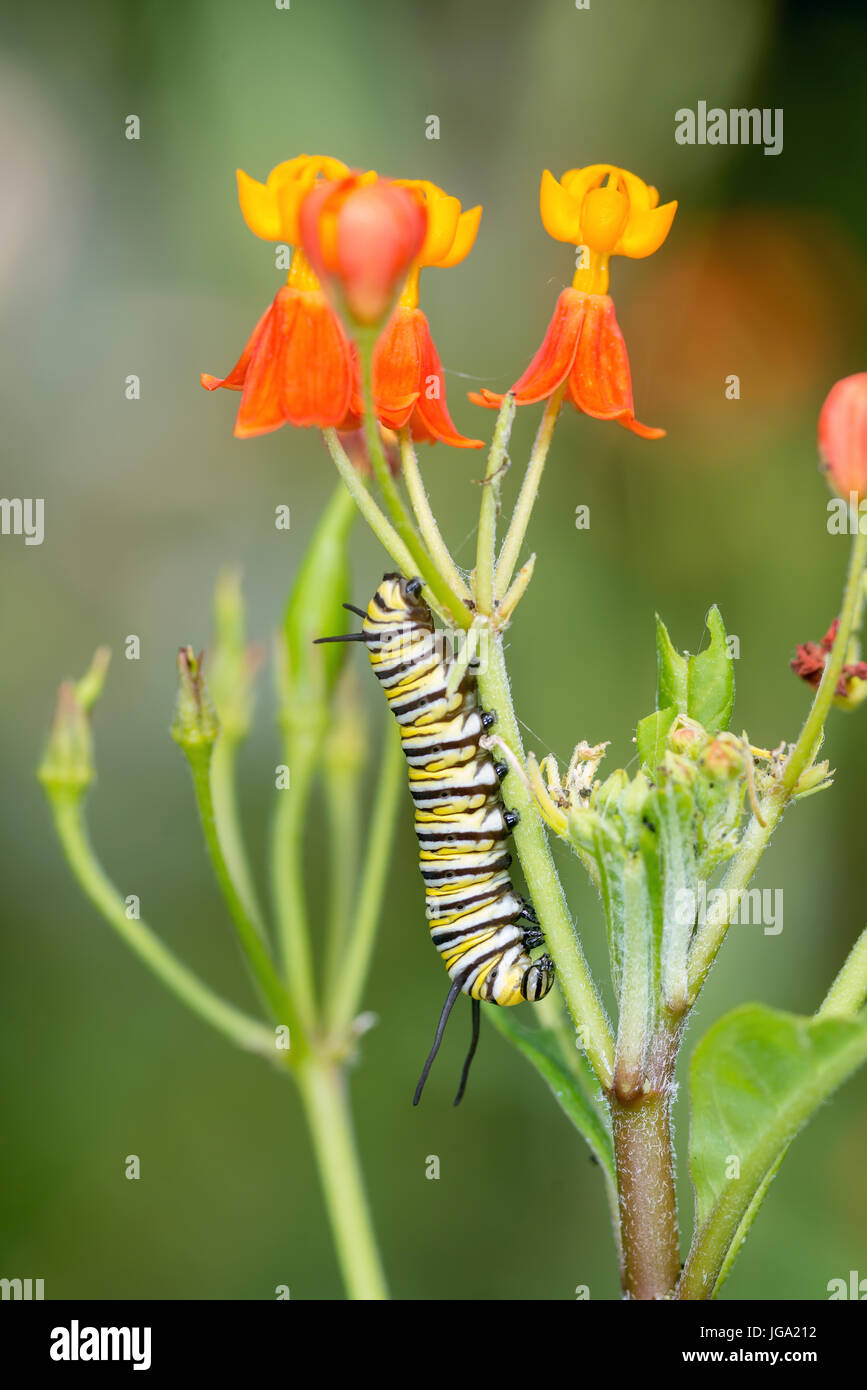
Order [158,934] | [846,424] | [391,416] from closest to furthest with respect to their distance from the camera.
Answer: [846,424]
[391,416]
[158,934]

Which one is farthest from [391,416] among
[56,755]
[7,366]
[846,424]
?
[7,366]

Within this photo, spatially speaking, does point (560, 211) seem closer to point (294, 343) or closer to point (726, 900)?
point (294, 343)

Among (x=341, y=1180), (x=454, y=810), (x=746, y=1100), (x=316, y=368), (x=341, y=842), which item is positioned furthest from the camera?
(x=341, y=842)

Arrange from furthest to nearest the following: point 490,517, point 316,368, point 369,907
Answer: point 369,907 < point 316,368 < point 490,517

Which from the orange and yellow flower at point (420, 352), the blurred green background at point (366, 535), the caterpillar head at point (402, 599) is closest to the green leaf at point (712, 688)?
the orange and yellow flower at point (420, 352)

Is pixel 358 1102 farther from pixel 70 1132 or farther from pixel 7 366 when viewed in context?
pixel 7 366

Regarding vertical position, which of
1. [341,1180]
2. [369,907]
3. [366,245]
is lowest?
[341,1180]

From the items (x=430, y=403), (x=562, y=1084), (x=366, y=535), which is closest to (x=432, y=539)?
(x=430, y=403)

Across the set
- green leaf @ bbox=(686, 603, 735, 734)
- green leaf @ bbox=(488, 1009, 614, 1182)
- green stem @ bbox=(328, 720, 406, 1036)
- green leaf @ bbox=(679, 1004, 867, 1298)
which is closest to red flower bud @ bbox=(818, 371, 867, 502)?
green leaf @ bbox=(686, 603, 735, 734)
